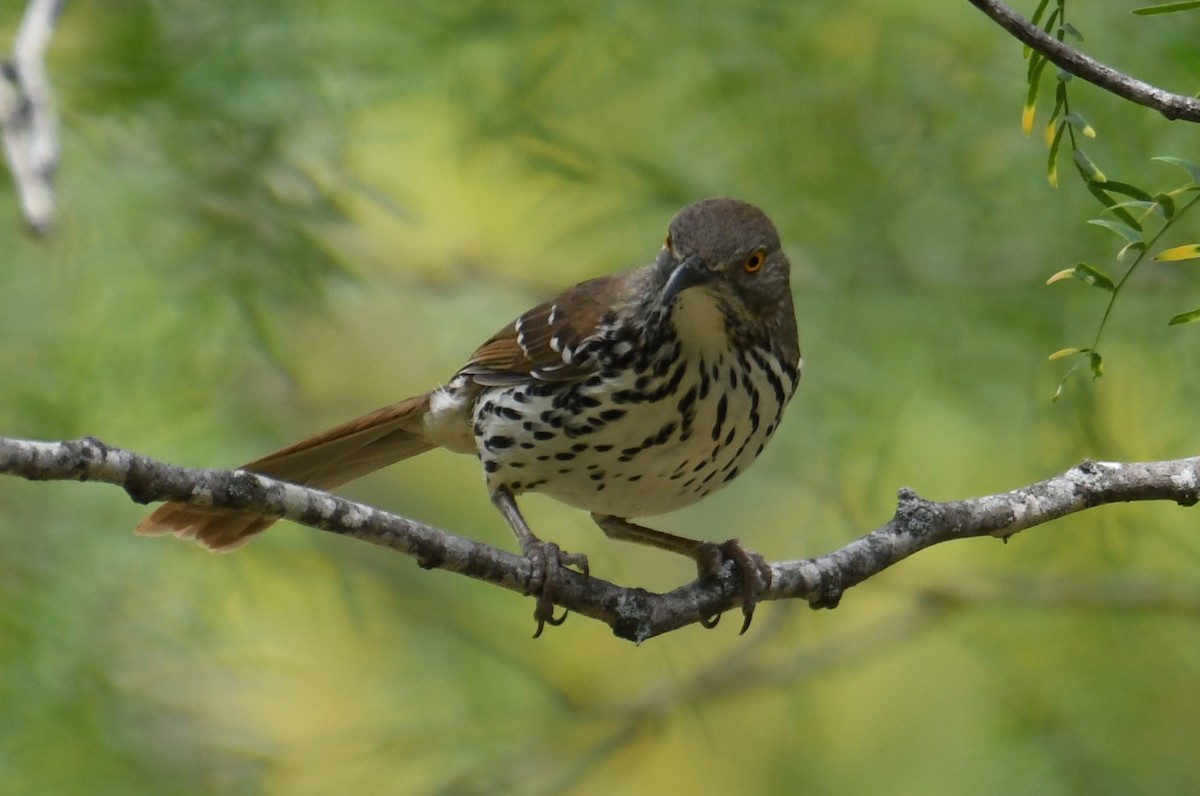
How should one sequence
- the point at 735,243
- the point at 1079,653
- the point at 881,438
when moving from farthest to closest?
the point at 1079,653, the point at 881,438, the point at 735,243

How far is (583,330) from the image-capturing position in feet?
11.9

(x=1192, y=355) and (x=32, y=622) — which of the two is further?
(x=32, y=622)

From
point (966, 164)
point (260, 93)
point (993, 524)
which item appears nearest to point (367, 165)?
point (260, 93)

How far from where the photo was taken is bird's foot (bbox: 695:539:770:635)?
3145mm

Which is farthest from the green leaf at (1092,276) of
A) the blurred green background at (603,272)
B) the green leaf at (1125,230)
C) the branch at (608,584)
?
the blurred green background at (603,272)

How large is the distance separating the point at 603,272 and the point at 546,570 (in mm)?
2435

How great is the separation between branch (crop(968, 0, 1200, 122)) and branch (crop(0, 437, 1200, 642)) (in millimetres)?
926

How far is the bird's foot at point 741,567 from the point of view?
3145 mm

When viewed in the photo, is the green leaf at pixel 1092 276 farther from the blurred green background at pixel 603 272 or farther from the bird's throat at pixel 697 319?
the blurred green background at pixel 603 272

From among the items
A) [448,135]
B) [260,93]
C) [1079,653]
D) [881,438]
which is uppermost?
[448,135]

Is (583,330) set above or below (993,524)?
above

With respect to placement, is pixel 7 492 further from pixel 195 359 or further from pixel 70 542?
pixel 195 359

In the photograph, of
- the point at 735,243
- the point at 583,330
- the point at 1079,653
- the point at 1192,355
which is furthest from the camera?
the point at 1079,653

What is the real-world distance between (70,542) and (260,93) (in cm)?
169
